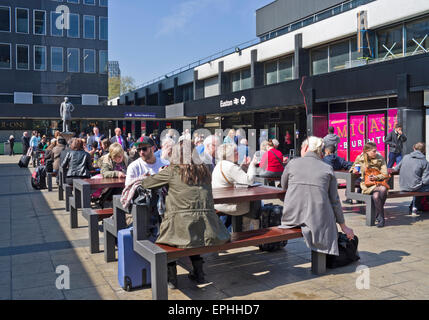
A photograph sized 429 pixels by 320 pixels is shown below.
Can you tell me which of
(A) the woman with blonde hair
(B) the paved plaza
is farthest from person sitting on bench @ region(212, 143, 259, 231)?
(A) the woman with blonde hair

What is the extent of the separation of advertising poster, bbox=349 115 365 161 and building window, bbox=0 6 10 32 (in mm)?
35094

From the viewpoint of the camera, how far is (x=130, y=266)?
14.2 feet

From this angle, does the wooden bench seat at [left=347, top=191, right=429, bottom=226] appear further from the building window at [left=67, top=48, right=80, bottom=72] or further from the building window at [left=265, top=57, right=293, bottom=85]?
the building window at [left=67, top=48, right=80, bottom=72]

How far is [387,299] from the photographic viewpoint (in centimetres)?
396

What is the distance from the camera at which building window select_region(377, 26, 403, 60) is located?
61.5ft

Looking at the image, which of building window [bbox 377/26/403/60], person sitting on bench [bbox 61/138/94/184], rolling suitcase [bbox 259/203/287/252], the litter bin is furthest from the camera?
the litter bin

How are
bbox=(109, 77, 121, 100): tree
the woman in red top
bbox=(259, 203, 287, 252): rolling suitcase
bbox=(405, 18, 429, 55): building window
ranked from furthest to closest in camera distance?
1. bbox=(109, 77, 121, 100): tree
2. bbox=(405, 18, 429, 55): building window
3. the woman in red top
4. bbox=(259, 203, 287, 252): rolling suitcase

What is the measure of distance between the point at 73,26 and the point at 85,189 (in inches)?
1612

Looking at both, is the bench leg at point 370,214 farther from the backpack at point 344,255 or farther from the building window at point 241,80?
the building window at point 241,80

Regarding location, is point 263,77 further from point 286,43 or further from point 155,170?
point 155,170

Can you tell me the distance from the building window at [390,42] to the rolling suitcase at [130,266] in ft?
56.3
